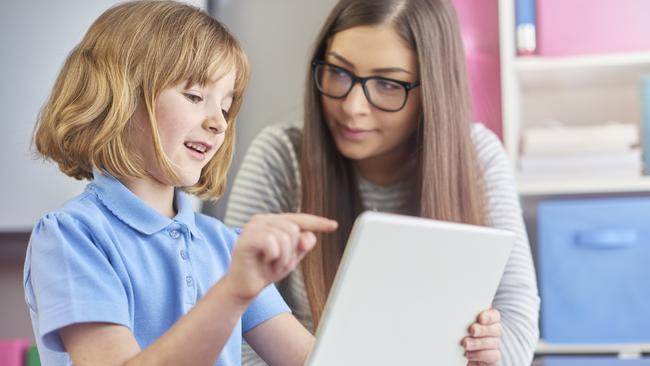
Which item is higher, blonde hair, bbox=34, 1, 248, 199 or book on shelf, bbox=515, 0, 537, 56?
blonde hair, bbox=34, 1, 248, 199

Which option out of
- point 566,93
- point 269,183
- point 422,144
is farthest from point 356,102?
point 566,93

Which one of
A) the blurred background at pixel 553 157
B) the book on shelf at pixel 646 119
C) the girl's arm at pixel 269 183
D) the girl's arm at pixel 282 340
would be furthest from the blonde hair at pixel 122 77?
the book on shelf at pixel 646 119

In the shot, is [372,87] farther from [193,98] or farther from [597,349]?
[597,349]

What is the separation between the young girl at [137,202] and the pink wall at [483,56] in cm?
117

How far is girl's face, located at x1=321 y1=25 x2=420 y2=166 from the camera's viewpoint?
1.50m

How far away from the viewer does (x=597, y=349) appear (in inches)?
78.8

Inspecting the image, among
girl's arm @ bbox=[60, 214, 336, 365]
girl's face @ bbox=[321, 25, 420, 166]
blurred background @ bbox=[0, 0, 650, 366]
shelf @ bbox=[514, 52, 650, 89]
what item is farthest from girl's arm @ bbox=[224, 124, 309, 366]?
girl's arm @ bbox=[60, 214, 336, 365]

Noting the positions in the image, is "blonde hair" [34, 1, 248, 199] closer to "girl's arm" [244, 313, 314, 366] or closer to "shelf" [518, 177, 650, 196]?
"girl's arm" [244, 313, 314, 366]

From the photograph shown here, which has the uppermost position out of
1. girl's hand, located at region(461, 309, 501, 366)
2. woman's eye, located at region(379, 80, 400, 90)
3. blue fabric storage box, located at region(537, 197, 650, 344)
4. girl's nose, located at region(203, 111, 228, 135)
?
girl's nose, located at region(203, 111, 228, 135)

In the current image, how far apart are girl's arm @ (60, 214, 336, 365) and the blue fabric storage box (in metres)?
1.34

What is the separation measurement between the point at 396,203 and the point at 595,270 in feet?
1.87

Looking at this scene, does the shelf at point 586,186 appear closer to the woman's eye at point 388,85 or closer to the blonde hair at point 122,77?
the woman's eye at point 388,85

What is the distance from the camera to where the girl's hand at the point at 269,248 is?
69 centimetres

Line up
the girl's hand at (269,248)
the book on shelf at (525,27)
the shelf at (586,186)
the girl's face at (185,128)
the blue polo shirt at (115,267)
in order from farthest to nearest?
the book on shelf at (525,27), the shelf at (586,186), the girl's face at (185,128), the blue polo shirt at (115,267), the girl's hand at (269,248)
